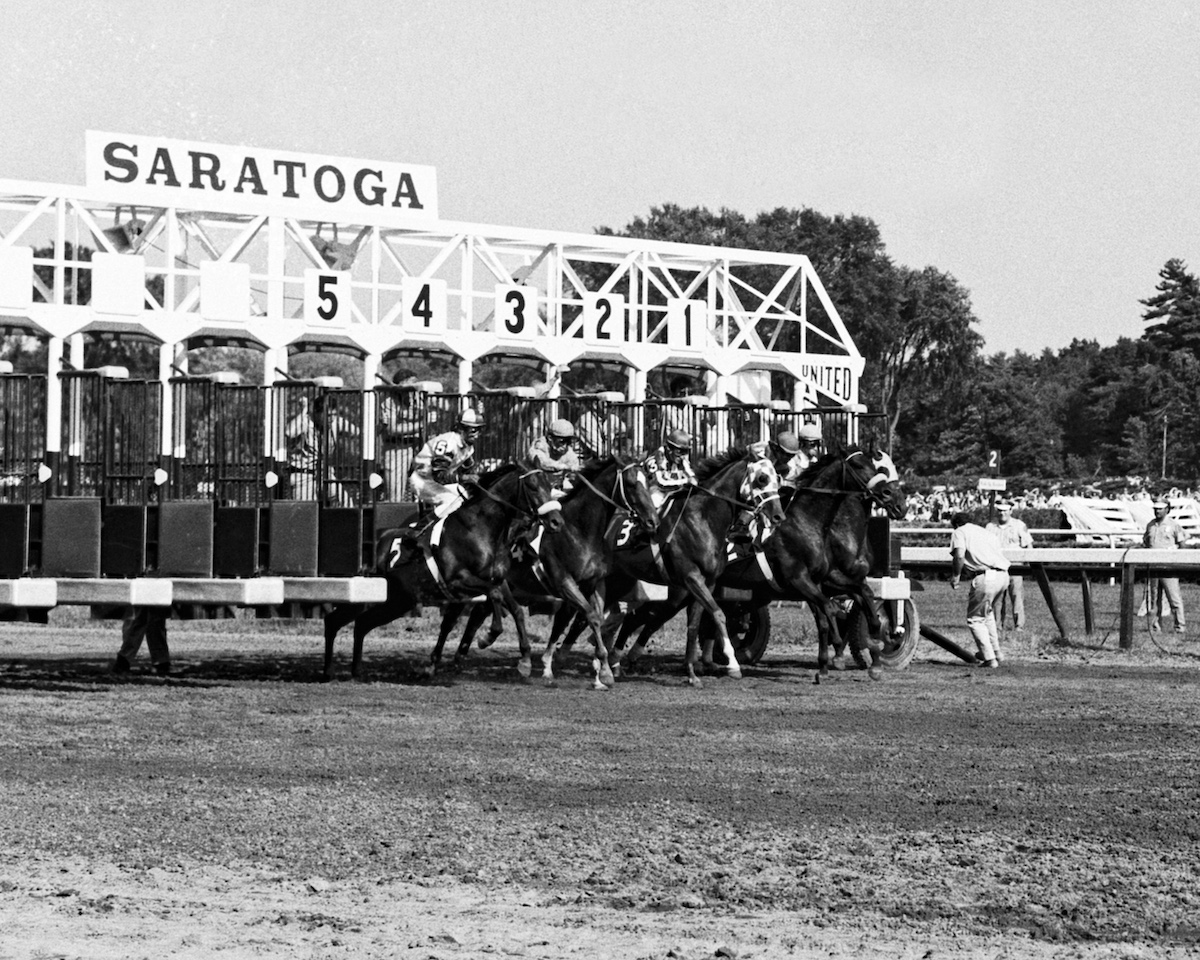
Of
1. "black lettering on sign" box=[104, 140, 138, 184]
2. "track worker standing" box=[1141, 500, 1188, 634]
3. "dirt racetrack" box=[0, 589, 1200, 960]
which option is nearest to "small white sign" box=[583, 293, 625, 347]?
"black lettering on sign" box=[104, 140, 138, 184]

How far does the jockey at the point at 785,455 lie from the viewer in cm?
1867

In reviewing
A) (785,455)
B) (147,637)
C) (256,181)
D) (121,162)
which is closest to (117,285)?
(121,162)

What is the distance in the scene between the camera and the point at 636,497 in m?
17.8

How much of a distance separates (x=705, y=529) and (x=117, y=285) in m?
9.29

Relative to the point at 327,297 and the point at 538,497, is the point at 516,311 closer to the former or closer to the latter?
the point at 327,297

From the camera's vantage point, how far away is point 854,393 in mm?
30453

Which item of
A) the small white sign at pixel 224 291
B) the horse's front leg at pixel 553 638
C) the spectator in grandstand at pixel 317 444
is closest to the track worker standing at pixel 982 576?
the horse's front leg at pixel 553 638

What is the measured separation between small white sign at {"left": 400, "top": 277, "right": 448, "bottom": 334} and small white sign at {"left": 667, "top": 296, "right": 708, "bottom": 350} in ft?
12.5

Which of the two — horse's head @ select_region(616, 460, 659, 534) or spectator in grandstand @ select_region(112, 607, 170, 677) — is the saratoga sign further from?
horse's head @ select_region(616, 460, 659, 534)

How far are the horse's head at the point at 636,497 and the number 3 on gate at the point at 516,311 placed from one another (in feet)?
32.5

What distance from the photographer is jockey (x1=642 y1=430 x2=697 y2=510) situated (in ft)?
62.0

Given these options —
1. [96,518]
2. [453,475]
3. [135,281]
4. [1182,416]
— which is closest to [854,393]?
[135,281]

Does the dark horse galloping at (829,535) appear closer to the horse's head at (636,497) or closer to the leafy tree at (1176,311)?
the horse's head at (636,497)

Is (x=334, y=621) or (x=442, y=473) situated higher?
(x=442, y=473)
